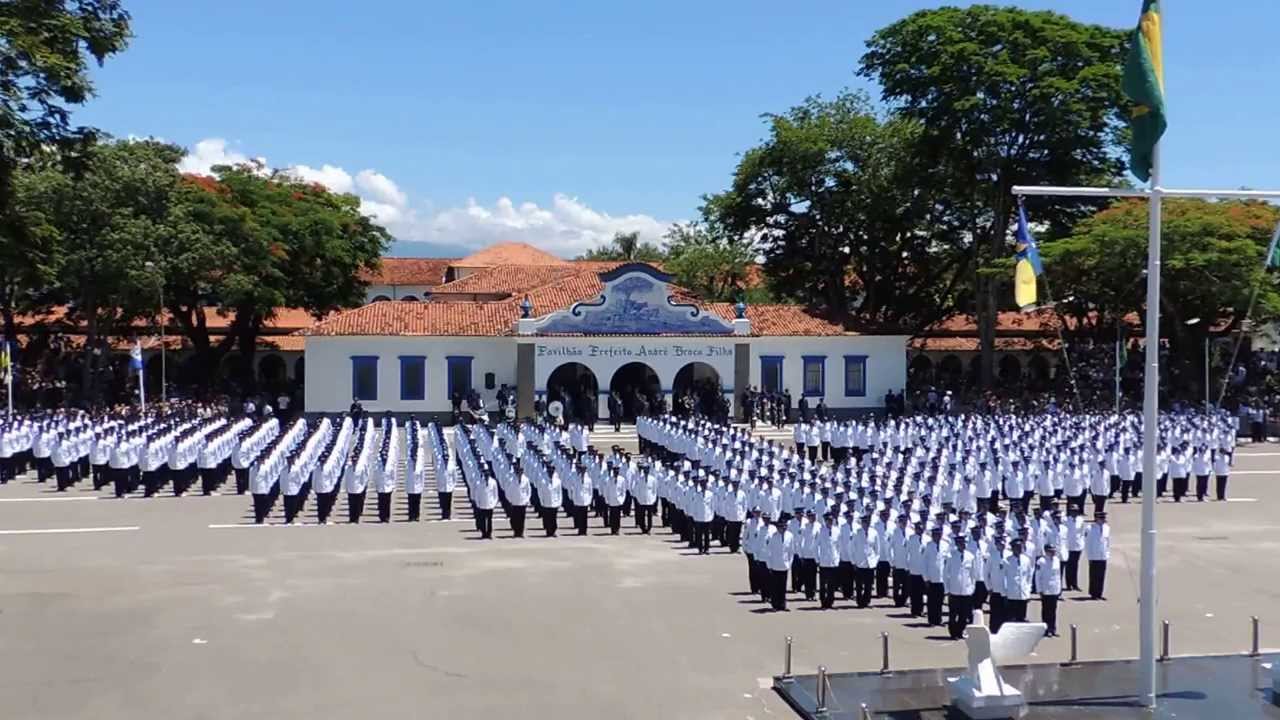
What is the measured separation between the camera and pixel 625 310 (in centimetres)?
3434

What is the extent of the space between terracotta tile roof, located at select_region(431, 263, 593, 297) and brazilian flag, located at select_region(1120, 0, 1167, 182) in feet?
134

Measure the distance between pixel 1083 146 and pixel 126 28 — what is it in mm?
29573

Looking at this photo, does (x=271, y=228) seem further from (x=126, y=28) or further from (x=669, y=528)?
(x=669, y=528)

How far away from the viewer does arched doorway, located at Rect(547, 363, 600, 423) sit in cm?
3462

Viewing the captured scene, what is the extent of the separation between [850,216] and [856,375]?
818cm

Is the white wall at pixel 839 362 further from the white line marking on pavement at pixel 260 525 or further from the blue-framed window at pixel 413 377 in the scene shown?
the white line marking on pavement at pixel 260 525

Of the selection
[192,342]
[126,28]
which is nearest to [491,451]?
[126,28]

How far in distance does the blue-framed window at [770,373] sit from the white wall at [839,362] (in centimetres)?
11

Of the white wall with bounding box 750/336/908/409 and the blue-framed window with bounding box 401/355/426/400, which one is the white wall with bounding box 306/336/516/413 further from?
the white wall with bounding box 750/336/908/409

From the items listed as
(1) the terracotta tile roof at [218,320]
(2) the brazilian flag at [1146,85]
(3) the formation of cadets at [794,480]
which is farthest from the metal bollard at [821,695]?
(1) the terracotta tile roof at [218,320]

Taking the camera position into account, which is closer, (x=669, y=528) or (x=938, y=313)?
(x=669, y=528)

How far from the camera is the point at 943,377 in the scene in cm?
4284

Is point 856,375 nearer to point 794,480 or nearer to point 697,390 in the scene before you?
point 697,390

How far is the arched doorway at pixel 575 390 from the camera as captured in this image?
34.6m
